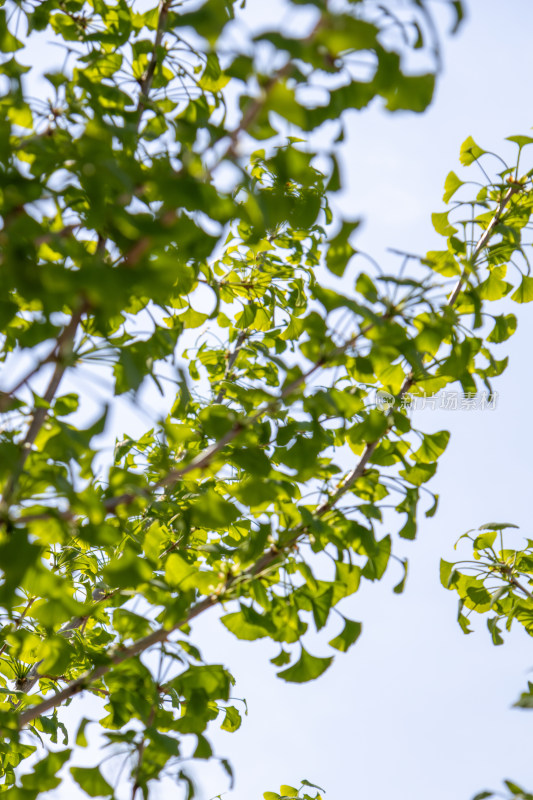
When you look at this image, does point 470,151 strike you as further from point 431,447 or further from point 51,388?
point 51,388

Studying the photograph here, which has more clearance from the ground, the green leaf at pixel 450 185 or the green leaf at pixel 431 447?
the green leaf at pixel 450 185

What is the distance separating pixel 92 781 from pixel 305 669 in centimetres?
49

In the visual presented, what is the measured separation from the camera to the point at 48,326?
4.43 feet

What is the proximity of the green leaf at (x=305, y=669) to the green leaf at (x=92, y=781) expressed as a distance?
0.43 m

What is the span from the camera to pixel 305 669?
171 centimetres

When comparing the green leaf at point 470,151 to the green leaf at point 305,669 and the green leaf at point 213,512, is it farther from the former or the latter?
the green leaf at point 305,669

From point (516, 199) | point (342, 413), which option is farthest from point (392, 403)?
point (516, 199)

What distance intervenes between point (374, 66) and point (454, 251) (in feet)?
2.58

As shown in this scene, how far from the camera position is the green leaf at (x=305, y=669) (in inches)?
67.1

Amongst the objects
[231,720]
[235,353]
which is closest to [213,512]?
[231,720]

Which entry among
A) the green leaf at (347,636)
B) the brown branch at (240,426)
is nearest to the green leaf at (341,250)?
the brown branch at (240,426)

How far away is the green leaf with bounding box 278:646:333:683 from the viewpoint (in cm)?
170

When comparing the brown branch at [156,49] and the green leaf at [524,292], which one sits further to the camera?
the green leaf at [524,292]

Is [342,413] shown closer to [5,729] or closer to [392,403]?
[392,403]
